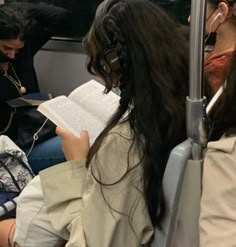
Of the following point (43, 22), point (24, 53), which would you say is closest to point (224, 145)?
point (24, 53)

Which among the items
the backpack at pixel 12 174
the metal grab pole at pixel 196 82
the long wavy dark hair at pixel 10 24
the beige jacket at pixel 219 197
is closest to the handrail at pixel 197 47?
the metal grab pole at pixel 196 82

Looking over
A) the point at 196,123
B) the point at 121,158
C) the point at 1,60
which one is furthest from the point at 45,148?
the point at 196,123

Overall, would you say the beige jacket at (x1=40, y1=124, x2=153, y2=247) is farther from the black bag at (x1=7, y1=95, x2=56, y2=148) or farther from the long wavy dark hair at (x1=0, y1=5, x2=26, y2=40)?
the long wavy dark hair at (x1=0, y1=5, x2=26, y2=40)

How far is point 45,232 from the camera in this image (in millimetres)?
1159

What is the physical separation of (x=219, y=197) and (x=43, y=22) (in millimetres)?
1715

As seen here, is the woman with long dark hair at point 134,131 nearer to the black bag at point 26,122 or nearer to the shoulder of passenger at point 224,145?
the shoulder of passenger at point 224,145

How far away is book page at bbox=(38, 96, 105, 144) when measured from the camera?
4.33 ft

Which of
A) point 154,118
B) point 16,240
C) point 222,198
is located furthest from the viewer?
point 16,240

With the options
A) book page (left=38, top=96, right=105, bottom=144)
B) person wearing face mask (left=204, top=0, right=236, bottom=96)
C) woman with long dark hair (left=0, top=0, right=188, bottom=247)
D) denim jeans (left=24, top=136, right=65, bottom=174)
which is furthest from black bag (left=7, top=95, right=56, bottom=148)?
woman with long dark hair (left=0, top=0, right=188, bottom=247)

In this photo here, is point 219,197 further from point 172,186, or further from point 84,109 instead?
A: point 84,109

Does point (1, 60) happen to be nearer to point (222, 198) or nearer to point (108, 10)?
point (108, 10)

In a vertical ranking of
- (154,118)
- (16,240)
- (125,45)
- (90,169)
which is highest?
(125,45)

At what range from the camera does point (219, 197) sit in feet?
2.62

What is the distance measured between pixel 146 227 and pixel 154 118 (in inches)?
9.2
